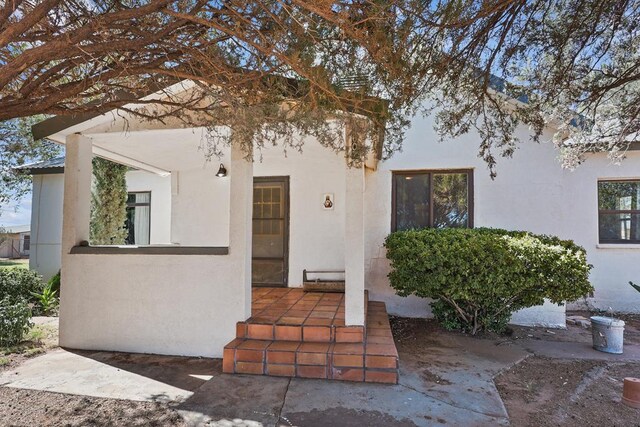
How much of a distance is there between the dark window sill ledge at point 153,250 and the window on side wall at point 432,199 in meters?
3.61

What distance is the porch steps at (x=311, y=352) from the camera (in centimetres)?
381

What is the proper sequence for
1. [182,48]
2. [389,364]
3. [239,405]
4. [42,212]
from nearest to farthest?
[182,48], [239,405], [389,364], [42,212]

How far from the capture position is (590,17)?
3865 mm

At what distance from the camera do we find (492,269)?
5039 millimetres

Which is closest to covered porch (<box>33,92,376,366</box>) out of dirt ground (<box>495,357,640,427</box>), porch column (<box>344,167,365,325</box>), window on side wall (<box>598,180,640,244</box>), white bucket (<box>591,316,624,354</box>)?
porch column (<box>344,167,365,325</box>)

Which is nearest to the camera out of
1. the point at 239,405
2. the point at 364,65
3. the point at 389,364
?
the point at 239,405

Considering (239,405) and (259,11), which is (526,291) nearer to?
(239,405)

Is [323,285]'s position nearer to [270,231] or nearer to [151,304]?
[270,231]

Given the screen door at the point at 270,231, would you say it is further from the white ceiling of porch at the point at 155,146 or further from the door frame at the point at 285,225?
the white ceiling of porch at the point at 155,146

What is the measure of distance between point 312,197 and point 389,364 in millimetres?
3759

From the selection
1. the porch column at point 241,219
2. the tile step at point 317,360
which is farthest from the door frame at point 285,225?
the tile step at point 317,360

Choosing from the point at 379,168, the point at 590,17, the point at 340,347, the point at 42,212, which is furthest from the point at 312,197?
the point at 42,212

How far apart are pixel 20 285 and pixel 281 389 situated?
24.3ft

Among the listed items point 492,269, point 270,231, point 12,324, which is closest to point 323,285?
point 270,231
